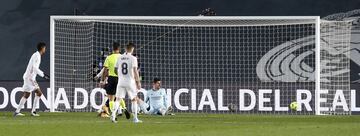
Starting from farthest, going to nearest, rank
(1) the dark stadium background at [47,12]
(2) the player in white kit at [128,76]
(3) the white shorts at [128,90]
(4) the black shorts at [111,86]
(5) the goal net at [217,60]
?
(1) the dark stadium background at [47,12]
(5) the goal net at [217,60]
(4) the black shorts at [111,86]
(3) the white shorts at [128,90]
(2) the player in white kit at [128,76]

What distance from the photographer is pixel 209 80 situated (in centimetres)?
3516

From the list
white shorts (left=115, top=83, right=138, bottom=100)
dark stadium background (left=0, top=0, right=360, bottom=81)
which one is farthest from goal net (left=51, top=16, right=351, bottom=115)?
white shorts (left=115, top=83, right=138, bottom=100)

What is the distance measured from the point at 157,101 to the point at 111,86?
5.13m

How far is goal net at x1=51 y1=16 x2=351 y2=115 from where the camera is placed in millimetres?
34188

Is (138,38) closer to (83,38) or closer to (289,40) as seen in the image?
(83,38)

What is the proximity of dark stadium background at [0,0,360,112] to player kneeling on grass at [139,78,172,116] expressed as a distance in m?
3.98

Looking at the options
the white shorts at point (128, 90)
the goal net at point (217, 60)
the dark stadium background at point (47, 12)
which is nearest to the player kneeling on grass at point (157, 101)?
the goal net at point (217, 60)

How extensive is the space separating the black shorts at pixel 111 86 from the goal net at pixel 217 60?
18.3 ft

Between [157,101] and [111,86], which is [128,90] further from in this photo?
[157,101]

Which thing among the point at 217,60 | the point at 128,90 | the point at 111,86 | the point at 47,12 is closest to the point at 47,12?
the point at 47,12

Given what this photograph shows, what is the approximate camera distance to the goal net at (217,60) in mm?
34188

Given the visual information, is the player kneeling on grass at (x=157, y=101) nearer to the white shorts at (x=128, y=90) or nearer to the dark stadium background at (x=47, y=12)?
the dark stadium background at (x=47, y=12)

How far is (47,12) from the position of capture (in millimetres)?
36438

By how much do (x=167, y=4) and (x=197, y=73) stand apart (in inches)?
94.5
